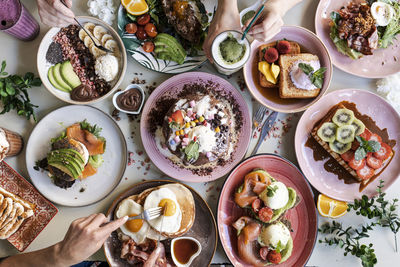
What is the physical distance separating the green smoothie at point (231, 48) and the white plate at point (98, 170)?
1.08 metres

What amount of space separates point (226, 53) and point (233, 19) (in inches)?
11.8

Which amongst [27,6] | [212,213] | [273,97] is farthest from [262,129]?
[27,6]

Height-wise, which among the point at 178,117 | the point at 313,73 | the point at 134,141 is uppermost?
the point at 313,73

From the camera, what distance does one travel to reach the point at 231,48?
2449 millimetres

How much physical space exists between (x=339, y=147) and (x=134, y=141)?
5.89ft

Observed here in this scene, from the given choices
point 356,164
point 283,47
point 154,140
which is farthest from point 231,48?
point 356,164

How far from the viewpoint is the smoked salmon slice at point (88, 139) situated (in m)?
2.60

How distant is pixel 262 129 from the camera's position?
9.06 ft

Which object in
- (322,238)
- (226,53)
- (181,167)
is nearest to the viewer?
(226,53)

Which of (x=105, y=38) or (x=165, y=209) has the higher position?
(x=105, y=38)

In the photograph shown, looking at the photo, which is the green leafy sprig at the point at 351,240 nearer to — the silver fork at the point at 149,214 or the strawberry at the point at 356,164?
the strawberry at the point at 356,164

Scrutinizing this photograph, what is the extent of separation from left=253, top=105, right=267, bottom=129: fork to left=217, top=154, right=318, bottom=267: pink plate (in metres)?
0.29

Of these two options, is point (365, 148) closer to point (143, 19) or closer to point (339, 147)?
point (339, 147)

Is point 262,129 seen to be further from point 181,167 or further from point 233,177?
point 181,167
